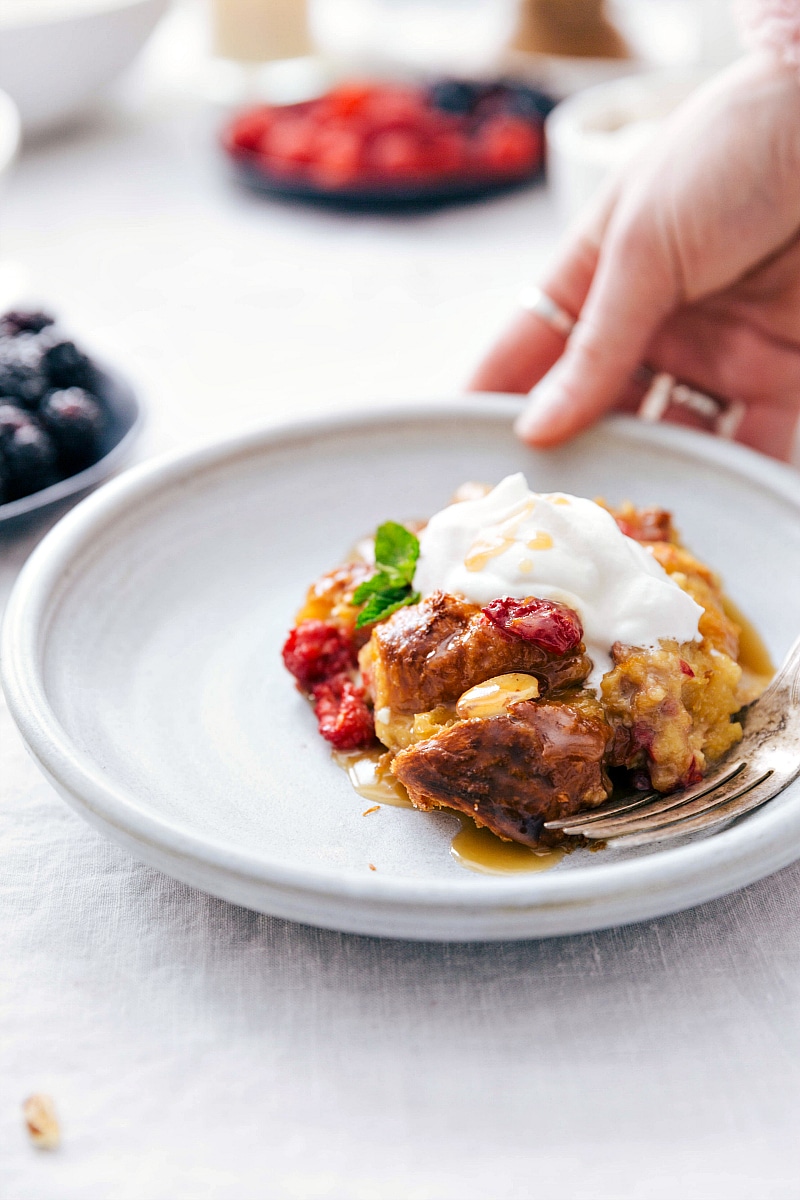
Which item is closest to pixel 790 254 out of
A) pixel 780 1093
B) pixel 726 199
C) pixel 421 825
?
pixel 726 199

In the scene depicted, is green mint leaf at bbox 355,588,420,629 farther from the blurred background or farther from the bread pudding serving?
the blurred background

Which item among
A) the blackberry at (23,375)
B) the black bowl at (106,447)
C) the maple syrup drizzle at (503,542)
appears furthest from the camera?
the blackberry at (23,375)

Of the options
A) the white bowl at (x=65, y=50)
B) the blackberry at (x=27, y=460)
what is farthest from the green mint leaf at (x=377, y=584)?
the white bowl at (x=65, y=50)

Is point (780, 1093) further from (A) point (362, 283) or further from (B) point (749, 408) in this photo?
(A) point (362, 283)

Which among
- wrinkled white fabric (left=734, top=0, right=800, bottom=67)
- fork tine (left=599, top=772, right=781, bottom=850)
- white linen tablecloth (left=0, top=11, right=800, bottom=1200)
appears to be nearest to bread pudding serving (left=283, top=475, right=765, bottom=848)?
fork tine (left=599, top=772, right=781, bottom=850)

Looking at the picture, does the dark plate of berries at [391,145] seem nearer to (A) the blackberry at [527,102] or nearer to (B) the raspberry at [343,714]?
(A) the blackberry at [527,102]
